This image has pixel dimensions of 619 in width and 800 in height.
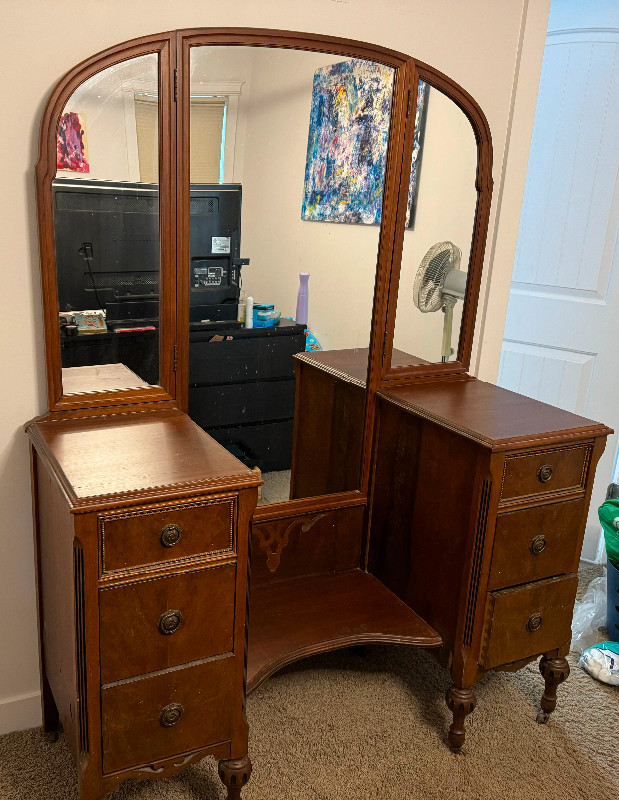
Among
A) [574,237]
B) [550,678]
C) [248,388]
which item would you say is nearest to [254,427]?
[248,388]

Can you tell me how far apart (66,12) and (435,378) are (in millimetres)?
1329

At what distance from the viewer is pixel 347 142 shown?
1845 millimetres

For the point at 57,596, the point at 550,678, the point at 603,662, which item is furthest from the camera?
the point at 603,662

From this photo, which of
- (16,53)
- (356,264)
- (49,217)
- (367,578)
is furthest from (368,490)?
(16,53)

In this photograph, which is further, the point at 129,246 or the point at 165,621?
the point at 129,246

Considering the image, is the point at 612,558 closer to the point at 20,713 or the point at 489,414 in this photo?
the point at 489,414

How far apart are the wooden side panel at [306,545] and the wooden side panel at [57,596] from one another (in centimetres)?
52

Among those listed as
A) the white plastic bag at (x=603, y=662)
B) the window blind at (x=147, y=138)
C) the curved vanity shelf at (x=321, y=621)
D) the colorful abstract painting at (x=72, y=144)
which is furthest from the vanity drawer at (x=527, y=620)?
the colorful abstract painting at (x=72, y=144)

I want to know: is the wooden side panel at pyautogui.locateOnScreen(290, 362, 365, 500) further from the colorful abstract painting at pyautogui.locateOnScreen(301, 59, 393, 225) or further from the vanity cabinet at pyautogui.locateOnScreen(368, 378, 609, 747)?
the colorful abstract painting at pyautogui.locateOnScreen(301, 59, 393, 225)

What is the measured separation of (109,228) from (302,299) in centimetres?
52

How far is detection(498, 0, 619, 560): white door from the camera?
2611 mm

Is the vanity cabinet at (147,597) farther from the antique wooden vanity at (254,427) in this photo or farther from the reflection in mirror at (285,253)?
the reflection in mirror at (285,253)

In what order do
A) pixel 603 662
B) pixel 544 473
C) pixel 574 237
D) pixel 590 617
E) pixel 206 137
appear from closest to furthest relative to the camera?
pixel 206 137 < pixel 544 473 < pixel 603 662 < pixel 590 617 < pixel 574 237

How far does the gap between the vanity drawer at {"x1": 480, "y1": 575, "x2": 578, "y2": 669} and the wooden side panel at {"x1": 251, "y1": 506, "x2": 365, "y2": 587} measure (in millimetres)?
457
